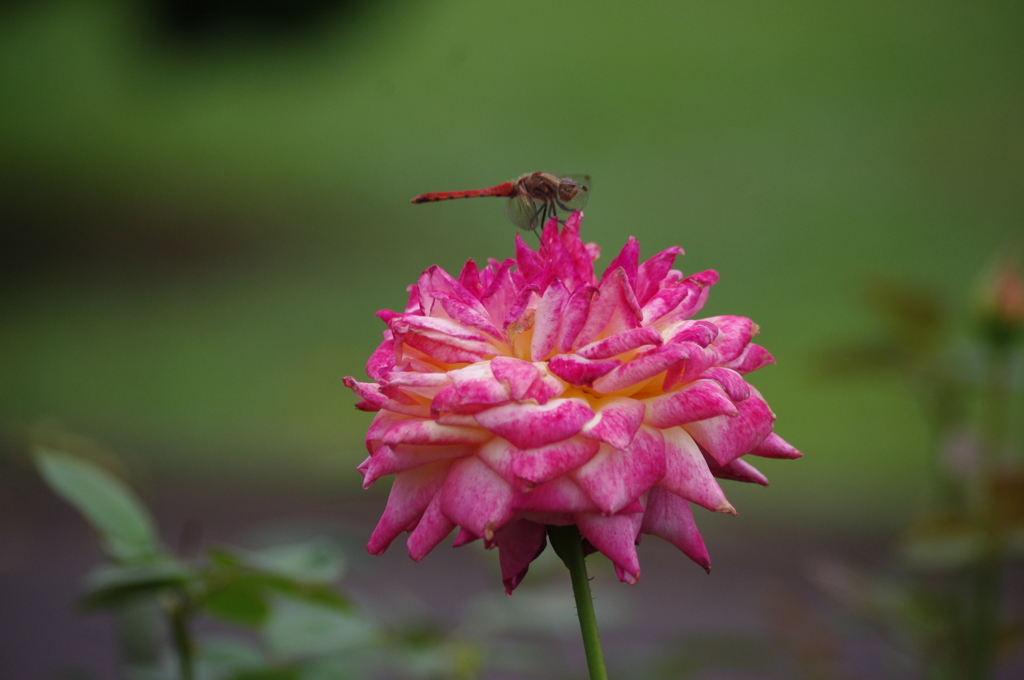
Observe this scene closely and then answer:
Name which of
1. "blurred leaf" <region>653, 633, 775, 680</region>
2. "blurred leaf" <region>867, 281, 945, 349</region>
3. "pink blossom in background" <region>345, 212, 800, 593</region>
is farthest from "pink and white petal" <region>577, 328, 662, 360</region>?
"blurred leaf" <region>867, 281, 945, 349</region>

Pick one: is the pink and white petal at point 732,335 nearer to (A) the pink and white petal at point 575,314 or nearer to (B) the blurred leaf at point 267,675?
(A) the pink and white petal at point 575,314

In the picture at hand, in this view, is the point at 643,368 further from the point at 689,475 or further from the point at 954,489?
the point at 954,489

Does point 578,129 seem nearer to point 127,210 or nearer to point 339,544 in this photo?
point 127,210

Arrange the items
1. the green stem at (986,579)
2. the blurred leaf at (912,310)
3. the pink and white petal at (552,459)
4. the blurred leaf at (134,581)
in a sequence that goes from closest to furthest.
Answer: the pink and white petal at (552,459) → the blurred leaf at (134,581) → the green stem at (986,579) → the blurred leaf at (912,310)

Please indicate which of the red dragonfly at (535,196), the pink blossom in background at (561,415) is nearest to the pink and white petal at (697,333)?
the pink blossom in background at (561,415)

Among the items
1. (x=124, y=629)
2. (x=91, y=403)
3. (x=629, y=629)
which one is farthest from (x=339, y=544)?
(x=91, y=403)

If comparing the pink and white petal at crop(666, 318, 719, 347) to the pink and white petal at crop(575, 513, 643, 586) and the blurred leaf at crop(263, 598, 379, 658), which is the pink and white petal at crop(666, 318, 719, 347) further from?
the blurred leaf at crop(263, 598, 379, 658)

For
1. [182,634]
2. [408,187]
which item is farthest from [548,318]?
[408,187]
